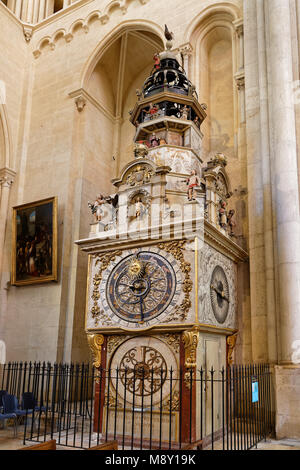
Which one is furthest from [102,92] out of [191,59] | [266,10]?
[266,10]

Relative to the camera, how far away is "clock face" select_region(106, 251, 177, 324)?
7.18m

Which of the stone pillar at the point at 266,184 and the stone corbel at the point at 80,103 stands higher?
the stone corbel at the point at 80,103

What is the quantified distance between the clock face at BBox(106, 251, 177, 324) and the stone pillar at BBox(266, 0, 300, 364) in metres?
2.34

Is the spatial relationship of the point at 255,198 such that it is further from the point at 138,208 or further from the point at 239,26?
the point at 239,26

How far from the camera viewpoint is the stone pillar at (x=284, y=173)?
791 cm

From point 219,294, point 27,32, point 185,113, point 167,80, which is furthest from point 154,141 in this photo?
point 27,32

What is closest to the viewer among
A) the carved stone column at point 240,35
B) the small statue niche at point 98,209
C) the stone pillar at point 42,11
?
the small statue niche at point 98,209

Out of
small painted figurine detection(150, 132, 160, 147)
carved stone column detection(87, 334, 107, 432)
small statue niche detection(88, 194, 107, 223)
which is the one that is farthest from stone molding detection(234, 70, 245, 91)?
carved stone column detection(87, 334, 107, 432)

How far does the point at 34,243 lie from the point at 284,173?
772cm

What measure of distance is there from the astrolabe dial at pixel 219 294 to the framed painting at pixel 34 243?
5776 mm

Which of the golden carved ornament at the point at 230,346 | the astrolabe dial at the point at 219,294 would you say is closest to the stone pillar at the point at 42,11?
the astrolabe dial at the point at 219,294

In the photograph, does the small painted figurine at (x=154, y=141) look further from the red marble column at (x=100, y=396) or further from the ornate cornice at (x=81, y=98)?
the ornate cornice at (x=81, y=98)

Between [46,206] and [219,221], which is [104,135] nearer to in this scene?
[46,206]

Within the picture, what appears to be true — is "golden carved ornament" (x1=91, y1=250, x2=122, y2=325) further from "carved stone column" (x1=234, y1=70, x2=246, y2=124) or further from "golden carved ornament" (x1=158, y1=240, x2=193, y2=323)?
"carved stone column" (x1=234, y1=70, x2=246, y2=124)
